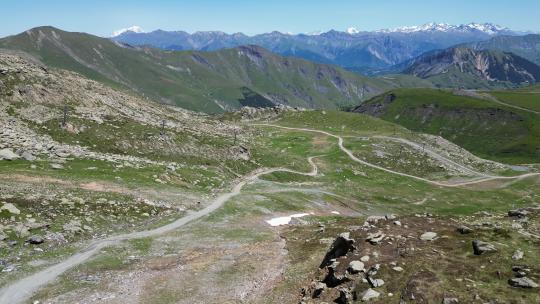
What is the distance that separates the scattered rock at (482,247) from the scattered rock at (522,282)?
14.5 ft

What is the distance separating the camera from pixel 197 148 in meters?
104

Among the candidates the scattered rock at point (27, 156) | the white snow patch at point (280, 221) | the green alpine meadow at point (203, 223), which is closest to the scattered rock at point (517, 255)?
the green alpine meadow at point (203, 223)

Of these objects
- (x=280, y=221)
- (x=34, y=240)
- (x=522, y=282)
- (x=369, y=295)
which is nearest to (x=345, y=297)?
(x=369, y=295)

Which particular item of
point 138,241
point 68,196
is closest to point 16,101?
point 68,196

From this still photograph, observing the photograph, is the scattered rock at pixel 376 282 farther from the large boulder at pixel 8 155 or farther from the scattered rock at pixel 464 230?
the large boulder at pixel 8 155

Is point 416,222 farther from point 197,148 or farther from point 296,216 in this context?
point 197,148

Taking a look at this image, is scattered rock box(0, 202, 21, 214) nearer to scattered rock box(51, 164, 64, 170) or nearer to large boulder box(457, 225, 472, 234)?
scattered rock box(51, 164, 64, 170)

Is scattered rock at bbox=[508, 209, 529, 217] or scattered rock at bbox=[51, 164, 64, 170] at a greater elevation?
scattered rock at bbox=[51, 164, 64, 170]

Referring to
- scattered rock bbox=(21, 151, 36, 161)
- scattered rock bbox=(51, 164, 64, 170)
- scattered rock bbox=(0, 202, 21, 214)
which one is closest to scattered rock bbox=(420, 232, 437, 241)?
scattered rock bbox=(0, 202, 21, 214)

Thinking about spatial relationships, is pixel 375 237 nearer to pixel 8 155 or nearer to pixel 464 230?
pixel 464 230

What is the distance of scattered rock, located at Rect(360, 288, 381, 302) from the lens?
2767 centimetres

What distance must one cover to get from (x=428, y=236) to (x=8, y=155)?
61207mm

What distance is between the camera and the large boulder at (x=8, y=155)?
66300mm

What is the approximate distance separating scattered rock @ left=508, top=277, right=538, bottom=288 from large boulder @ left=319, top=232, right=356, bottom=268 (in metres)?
12.1
